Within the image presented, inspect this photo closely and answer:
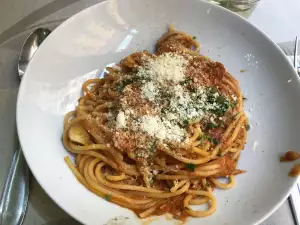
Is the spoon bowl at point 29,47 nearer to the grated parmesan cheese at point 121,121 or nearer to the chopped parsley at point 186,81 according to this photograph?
the grated parmesan cheese at point 121,121

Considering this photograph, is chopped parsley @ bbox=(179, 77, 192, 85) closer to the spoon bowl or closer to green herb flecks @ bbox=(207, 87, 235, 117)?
green herb flecks @ bbox=(207, 87, 235, 117)

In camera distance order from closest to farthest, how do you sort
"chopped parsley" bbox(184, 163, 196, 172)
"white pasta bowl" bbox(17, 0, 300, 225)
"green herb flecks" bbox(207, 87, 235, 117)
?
"white pasta bowl" bbox(17, 0, 300, 225) < "chopped parsley" bbox(184, 163, 196, 172) < "green herb flecks" bbox(207, 87, 235, 117)

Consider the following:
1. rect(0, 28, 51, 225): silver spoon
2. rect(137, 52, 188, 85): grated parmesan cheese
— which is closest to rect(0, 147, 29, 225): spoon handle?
rect(0, 28, 51, 225): silver spoon

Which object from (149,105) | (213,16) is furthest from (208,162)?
(213,16)

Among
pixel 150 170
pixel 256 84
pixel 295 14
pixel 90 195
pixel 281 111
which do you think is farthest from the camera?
pixel 295 14

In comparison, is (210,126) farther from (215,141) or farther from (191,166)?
(191,166)

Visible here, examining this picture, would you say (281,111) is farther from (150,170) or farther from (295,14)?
(295,14)

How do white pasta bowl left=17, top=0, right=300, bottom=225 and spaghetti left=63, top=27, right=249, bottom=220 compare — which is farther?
spaghetti left=63, top=27, right=249, bottom=220
